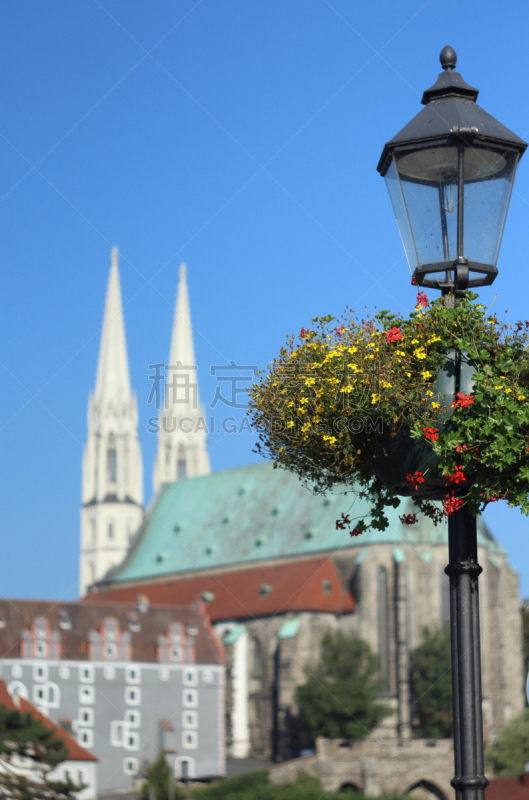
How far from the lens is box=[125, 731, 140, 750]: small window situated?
6794 cm

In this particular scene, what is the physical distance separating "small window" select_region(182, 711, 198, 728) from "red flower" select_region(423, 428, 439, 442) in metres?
69.6

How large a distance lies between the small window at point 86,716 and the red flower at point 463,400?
217ft

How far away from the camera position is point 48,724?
63.2 metres

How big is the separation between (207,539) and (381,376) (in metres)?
86.3

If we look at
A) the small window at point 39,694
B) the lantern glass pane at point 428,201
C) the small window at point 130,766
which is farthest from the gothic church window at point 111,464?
the lantern glass pane at point 428,201

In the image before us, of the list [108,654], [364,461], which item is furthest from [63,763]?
[364,461]

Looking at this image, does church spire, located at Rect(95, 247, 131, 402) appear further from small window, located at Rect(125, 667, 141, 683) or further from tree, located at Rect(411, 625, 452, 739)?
tree, located at Rect(411, 625, 452, 739)

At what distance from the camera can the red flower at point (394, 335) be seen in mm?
4906

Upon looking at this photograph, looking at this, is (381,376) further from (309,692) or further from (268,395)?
(309,692)

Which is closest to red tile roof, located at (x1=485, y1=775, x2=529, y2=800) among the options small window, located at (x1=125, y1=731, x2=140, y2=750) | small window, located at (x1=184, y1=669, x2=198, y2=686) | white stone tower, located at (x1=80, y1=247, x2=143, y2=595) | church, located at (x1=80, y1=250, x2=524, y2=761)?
church, located at (x1=80, y1=250, x2=524, y2=761)

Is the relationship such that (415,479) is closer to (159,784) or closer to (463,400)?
(463,400)

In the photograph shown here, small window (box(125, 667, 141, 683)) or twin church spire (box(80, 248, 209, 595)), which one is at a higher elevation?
twin church spire (box(80, 248, 209, 595))

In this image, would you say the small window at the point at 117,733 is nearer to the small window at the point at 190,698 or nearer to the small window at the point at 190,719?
the small window at the point at 190,719

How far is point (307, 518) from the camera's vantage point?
85.6m
